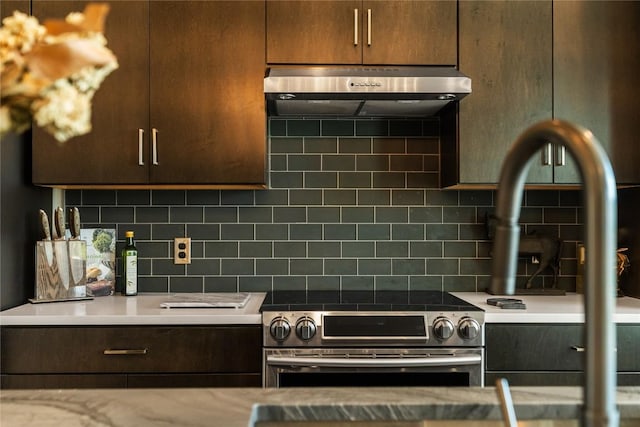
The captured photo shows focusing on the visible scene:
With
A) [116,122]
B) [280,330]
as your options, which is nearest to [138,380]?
[280,330]

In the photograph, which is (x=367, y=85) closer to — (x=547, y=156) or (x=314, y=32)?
(x=314, y=32)

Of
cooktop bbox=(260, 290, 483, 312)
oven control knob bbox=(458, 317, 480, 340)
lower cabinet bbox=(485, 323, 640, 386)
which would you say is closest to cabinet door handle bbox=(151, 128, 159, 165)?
cooktop bbox=(260, 290, 483, 312)

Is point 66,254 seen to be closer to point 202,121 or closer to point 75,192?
point 75,192

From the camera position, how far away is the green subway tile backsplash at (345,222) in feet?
8.91

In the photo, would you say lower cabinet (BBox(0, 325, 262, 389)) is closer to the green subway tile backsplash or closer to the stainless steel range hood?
the green subway tile backsplash

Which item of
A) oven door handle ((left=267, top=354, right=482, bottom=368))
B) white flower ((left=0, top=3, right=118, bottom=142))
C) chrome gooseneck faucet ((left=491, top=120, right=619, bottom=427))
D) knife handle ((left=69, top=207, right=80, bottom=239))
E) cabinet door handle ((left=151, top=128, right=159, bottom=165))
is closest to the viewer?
chrome gooseneck faucet ((left=491, top=120, right=619, bottom=427))

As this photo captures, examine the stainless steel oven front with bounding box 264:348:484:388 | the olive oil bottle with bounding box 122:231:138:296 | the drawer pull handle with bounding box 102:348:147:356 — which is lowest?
the stainless steel oven front with bounding box 264:348:484:388

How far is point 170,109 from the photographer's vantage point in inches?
92.7

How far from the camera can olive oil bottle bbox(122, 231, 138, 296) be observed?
102 inches

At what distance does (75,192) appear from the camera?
106 inches

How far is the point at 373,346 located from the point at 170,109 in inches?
50.3

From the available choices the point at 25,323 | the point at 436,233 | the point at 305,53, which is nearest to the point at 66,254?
the point at 25,323

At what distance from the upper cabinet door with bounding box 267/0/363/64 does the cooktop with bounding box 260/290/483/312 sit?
102 cm

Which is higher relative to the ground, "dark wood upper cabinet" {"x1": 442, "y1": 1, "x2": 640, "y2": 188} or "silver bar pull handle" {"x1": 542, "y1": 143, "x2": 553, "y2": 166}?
"dark wood upper cabinet" {"x1": 442, "y1": 1, "x2": 640, "y2": 188}
